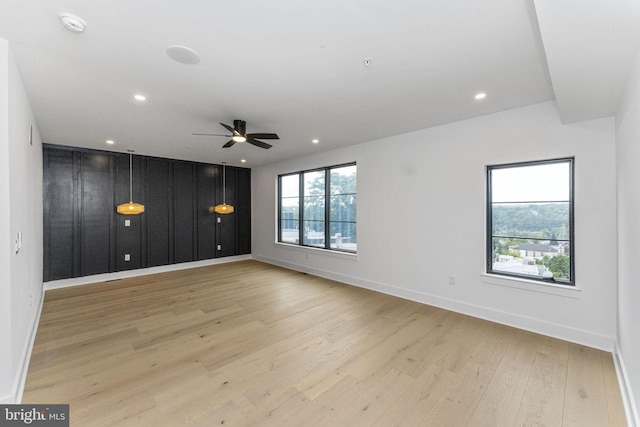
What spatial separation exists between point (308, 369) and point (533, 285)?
9.49 ft

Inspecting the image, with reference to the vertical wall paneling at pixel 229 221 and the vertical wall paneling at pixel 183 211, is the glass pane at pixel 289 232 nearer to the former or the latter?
the vertical wall paneling at pixel 229 221

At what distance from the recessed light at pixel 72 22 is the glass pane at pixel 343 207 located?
14.6ft

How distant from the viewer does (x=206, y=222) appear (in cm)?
729

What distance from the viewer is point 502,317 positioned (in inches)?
139

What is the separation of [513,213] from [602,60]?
6.78ft

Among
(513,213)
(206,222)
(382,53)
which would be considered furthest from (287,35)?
(206,222)

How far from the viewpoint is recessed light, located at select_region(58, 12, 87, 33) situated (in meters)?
1.84

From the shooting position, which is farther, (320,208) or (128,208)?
(320,208)

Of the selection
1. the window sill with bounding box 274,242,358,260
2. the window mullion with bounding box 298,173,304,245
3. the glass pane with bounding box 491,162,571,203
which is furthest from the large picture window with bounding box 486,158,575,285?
the window mullion with bounding box 298,173,304,245

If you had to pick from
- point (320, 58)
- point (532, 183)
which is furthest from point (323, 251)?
point (320, 58)

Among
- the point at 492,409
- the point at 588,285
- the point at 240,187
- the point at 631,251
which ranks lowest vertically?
the point at 492,409

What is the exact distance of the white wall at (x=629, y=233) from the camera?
188 cm

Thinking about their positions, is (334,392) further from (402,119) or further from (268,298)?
(402,119)

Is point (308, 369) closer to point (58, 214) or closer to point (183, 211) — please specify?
point (183, 211)
